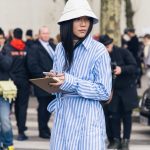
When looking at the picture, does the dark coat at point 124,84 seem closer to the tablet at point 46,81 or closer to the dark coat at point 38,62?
the dark coat at point 38,62

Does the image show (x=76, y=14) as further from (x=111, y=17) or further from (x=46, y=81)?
(x=111, y=17)

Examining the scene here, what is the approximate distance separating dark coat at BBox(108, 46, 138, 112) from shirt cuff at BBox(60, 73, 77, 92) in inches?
198

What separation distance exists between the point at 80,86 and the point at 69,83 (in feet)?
0.31

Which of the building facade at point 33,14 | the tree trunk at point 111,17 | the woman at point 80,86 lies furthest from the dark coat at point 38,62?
the building facade at point 33,14

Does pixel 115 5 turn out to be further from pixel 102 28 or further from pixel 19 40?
pixel 19 40

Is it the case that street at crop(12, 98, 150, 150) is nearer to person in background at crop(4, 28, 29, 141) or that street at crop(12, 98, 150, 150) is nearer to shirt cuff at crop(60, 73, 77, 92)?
person in background at crop(4, 28, 29, 141)

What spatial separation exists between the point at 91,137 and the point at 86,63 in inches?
21.0

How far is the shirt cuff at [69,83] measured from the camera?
498 centimetres

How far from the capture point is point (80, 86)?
504cm

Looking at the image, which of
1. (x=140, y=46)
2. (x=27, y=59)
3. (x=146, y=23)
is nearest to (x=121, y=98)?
(x=27, y=59)

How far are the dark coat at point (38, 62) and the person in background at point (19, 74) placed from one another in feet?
0.35

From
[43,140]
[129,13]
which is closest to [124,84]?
[43,140]

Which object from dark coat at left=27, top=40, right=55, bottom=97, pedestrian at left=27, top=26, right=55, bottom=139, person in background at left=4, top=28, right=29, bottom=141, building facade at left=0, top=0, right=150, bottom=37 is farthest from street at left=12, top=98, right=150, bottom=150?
building facade at left=0, top=0, right=150, bottom=37

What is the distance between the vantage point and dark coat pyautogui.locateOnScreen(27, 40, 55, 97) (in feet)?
36.2
